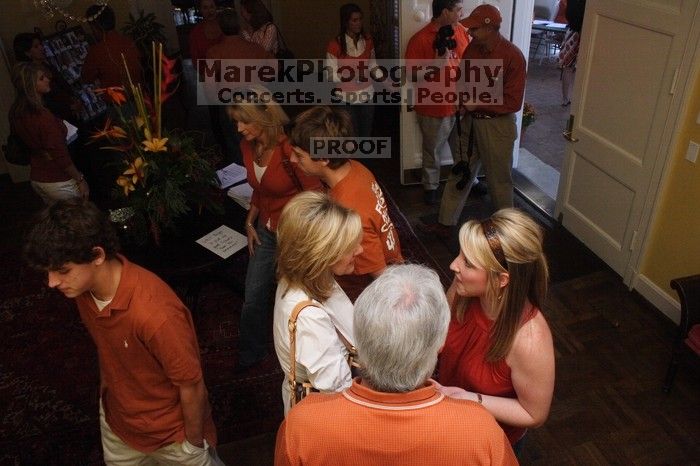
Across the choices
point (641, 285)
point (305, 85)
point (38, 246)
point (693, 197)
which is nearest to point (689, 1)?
point (693, 197)

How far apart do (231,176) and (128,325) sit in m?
1.83

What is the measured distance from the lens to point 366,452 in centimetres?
110

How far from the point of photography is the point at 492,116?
3.66 meters

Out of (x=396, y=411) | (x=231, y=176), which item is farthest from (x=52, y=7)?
(x=396, y=411)

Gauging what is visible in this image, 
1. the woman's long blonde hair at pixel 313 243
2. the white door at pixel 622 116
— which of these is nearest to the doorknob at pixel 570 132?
the white door at pixel 622 116

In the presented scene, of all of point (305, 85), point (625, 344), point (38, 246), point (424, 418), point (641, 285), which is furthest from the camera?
point (305, 85)

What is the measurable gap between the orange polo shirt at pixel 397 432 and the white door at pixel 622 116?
2559mm

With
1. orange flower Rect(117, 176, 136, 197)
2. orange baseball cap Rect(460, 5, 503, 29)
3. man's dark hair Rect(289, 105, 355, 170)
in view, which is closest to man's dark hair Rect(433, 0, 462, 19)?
orange baseball cap Rect(460, 5, 503, 29)

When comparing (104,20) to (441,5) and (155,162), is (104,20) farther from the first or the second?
(441,5)

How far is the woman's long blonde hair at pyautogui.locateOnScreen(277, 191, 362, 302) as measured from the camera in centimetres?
156

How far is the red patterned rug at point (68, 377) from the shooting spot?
267cm

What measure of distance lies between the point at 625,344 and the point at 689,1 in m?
1.80

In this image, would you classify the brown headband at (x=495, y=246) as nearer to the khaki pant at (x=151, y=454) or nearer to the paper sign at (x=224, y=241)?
the khaki pant at (x=151, y=454)

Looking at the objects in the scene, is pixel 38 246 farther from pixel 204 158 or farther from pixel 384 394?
pixel 204 158
